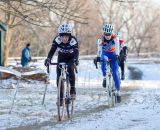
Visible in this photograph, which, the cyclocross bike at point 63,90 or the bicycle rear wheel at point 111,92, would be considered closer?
the cyclocross bike at point 63,90

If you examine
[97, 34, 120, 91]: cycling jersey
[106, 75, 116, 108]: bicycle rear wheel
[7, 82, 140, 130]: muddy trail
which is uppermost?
[97, 34, 120, 91]: cycling jersey

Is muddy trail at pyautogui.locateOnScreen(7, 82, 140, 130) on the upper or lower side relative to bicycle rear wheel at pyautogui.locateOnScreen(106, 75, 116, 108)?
lower

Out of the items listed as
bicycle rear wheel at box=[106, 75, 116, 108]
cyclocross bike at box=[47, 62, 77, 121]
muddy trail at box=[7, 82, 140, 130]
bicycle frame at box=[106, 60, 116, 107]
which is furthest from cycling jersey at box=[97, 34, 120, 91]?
cyclocross bike at box=[47, 62, 77, 121]

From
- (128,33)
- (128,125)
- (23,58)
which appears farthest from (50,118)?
(128,33)

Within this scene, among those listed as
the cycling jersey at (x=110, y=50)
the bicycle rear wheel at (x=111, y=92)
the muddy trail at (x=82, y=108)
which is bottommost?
the muddy trail at (x=82, y=108)

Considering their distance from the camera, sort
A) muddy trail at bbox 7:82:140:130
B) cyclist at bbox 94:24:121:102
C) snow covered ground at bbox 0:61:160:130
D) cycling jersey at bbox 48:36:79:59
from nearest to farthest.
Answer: snow covered ground at bbox 0:61:160:130 < muddy trail at bbox 7:82:140:130 < cycling jersey at bbox 48:36:79:59 < cyclist at bbox 94:24:121:102

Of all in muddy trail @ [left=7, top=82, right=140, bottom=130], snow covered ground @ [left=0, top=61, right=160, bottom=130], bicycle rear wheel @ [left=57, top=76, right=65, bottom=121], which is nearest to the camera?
snow covered ground @ [left=0, top=61, right=160, bottom=130]

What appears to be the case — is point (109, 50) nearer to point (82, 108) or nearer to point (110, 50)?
point (110, 50)

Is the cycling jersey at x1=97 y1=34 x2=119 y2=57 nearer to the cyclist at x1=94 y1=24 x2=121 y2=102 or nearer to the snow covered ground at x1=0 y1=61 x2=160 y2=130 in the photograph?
the cyclist at x1=94 y1=24 x2=121 y2=102

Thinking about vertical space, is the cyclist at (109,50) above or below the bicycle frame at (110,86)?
above


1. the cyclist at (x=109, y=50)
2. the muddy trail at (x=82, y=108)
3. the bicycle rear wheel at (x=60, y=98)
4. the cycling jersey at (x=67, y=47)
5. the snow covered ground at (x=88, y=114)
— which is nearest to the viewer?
the snow covered ground at (x=88, y=114)

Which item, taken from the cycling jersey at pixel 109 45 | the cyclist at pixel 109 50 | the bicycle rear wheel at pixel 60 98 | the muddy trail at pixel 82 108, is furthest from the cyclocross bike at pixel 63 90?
the cycling jersey at pixel 109 45

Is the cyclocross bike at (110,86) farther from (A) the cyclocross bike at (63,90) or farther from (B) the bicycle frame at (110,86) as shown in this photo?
(A) the cyclocross bike at (63,90)

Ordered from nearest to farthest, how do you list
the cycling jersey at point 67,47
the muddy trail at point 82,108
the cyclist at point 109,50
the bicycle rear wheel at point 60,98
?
the muddy trail at point 82,108 < the bicycle rear wheel at point 60,98 < the cycling jersey at point 67,47 < the cyclist at point 109,50
